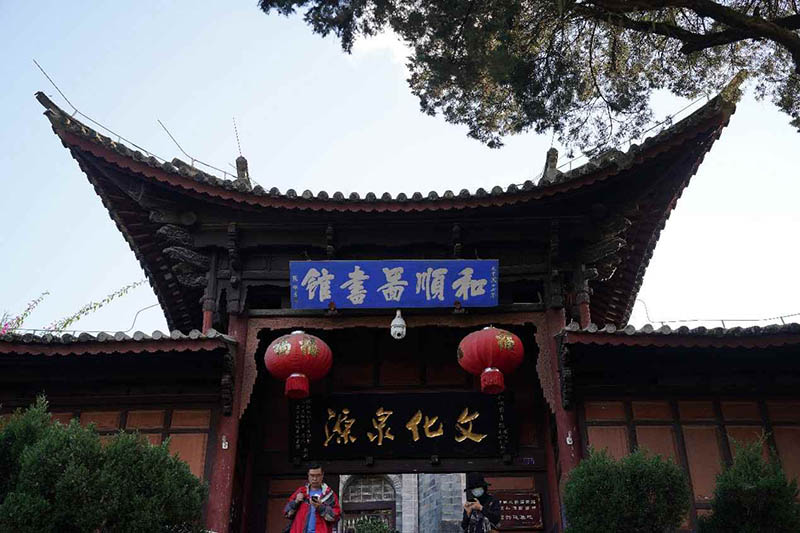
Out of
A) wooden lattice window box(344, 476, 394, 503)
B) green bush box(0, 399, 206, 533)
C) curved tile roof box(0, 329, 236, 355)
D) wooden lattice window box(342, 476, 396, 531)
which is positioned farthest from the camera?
Result: wooden lattice window box(344, 476, 394, 503)

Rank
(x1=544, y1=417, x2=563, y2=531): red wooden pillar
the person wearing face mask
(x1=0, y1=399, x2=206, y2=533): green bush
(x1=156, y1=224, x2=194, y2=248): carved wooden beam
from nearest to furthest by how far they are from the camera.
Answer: (x1=0, y1=399, x2=206, y2=533): green bush → the person wearing face mask → (x1=544, y1=417, x2=563, y2=531): red wooden pillar → (x1=156, y1=224, x2=194, y2=248): carved wooden beam

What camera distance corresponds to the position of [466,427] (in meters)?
9.76

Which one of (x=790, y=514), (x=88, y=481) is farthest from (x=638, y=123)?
(x=88, y=481)

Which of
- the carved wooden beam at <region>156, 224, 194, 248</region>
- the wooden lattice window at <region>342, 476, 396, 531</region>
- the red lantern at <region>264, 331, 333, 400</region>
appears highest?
the carved wooden beam at <region>156, 224, 194, 248</region>

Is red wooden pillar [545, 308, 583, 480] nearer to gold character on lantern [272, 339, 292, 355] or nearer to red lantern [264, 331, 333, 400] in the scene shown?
red lantern [264, 331, 333, 400]

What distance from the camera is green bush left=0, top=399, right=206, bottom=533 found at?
5.87 metres

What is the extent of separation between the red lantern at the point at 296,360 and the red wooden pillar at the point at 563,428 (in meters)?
2.64

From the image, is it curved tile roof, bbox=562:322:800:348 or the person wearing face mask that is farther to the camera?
curved tile roof, bbox=562:322:800:348

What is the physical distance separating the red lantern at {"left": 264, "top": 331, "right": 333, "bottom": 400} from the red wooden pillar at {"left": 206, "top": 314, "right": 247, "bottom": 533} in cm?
60

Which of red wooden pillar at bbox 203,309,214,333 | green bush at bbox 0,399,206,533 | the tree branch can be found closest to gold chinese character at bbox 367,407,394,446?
red wooden pillar at bbox 203,309,214,333

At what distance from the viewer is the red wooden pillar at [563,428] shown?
8484 millimetres

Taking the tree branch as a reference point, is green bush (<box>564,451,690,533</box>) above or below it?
below

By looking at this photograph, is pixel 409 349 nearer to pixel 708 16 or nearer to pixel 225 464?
pixel 225 464

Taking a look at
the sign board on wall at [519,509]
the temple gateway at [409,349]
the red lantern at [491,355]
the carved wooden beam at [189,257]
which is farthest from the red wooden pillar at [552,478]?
the carved wooden beam at [189,257]
